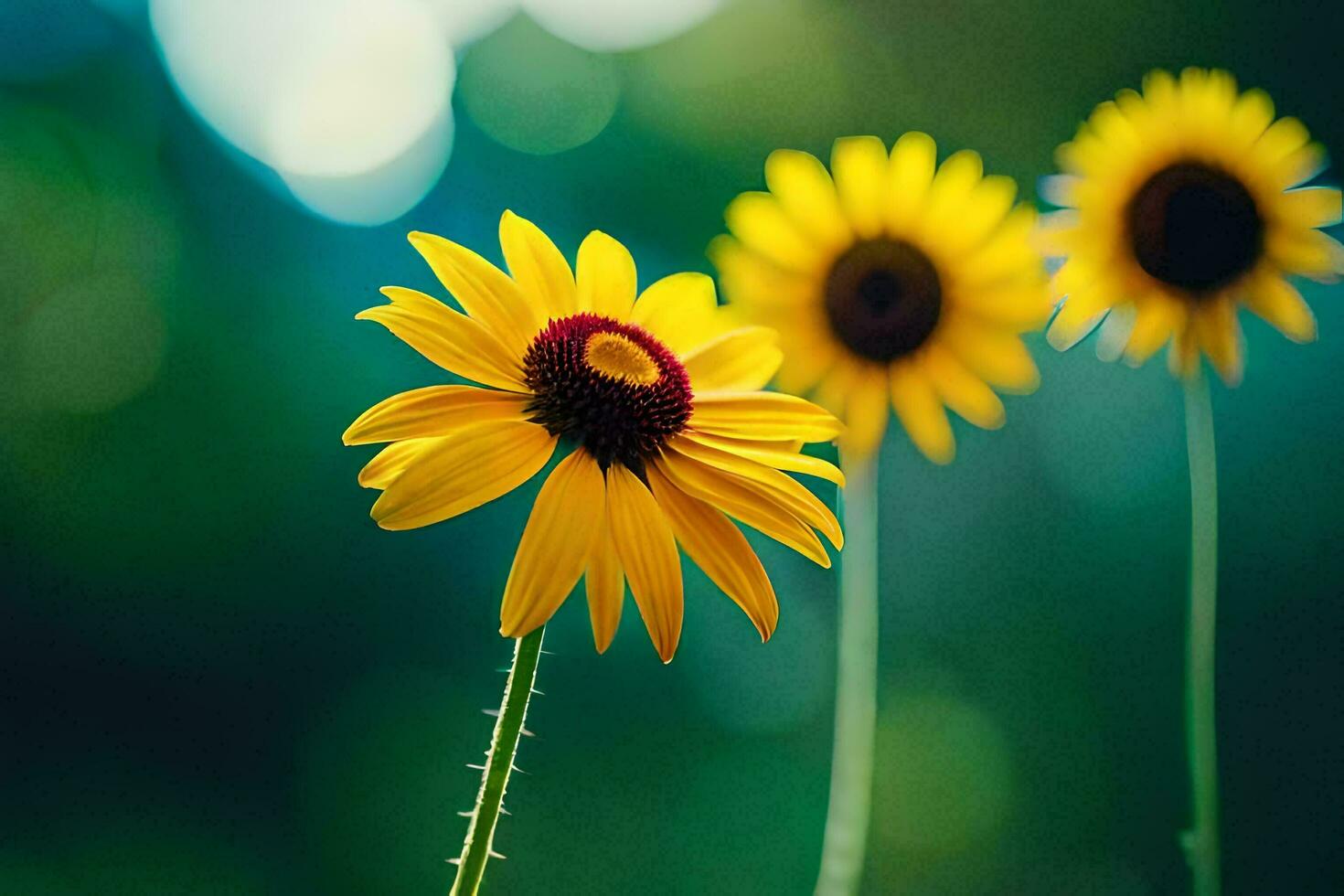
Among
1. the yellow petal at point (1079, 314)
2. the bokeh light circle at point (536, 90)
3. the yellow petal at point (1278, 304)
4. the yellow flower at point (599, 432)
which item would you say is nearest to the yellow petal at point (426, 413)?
the yellow flower at point (599, 432)

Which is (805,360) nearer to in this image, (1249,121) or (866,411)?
(866,411)

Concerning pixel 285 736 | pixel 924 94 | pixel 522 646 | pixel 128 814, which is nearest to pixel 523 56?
pixel 924 94

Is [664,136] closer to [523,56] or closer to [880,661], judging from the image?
[523,56]

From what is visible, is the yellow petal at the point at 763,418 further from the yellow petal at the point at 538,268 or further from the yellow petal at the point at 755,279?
the yellow petal at the point at 755,279

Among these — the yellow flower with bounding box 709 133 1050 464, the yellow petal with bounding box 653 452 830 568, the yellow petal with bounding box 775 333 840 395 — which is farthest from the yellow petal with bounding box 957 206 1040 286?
the yellow petal with bounding box 653 452 830 568

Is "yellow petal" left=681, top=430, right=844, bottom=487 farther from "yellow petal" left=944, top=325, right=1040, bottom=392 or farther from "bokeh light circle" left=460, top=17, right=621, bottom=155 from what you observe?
"bokeh light circle" left=460, top=17, right=621, bottom=155

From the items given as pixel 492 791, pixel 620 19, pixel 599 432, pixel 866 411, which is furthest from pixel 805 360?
pixel 620 19
